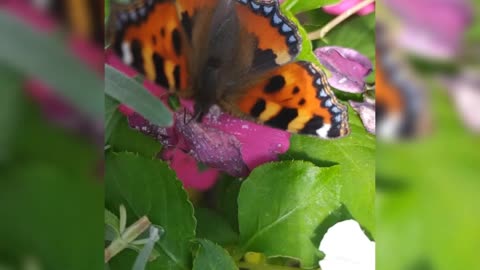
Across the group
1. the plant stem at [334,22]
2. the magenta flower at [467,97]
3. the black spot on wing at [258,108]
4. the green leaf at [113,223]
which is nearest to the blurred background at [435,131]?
the magenta flower at [467,97]

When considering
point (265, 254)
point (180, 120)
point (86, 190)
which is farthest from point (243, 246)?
point (86, 190)

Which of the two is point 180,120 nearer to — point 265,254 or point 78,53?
point 265,254

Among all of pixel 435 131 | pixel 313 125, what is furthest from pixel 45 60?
pixel 313 125

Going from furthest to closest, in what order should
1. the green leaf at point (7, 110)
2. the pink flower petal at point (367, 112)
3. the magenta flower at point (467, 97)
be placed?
the pink flower petal at point (367, 112) → the magenta flower at point (467, 97) → the green leaf at point (7, 110)

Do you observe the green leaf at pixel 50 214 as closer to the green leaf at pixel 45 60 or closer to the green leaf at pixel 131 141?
the green leaf at pixel 45 60

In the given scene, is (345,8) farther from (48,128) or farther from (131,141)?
(48,128)

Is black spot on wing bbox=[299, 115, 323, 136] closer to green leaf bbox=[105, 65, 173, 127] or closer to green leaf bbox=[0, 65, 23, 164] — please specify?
green leaf bbox=[105, 65, 173, 127]
